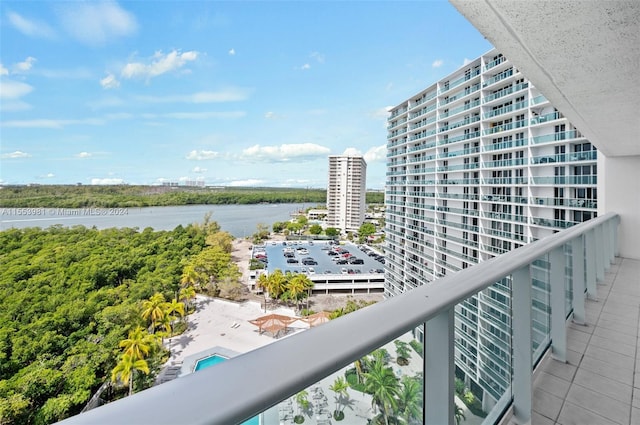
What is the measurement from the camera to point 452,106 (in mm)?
16672

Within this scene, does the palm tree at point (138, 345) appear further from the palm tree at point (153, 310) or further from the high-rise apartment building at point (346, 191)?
the high-rise apartment building at point (346, 191)

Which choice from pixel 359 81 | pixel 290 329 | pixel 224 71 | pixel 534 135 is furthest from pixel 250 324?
pixel 224 71

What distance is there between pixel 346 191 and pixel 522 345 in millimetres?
36977

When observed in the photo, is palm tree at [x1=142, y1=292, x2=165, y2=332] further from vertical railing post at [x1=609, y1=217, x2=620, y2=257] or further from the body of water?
vertical railing post at [x1=609, y1=217, x2=620, y2=257]

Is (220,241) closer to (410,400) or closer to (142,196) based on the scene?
(142,196)

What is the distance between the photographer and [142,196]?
30219 millimetres

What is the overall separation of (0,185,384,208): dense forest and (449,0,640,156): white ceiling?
26.3 m

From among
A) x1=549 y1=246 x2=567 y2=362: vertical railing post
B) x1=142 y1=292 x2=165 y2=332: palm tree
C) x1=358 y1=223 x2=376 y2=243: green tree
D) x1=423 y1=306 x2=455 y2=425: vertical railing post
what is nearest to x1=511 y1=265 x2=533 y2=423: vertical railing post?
x1=549 y1=246 x2=567 y2=362: vertical railing post

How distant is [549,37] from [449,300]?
1113mm

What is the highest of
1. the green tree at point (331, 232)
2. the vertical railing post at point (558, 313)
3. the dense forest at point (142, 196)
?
the dense forest at point (142, 196)

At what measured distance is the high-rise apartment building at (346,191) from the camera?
37.8 meters

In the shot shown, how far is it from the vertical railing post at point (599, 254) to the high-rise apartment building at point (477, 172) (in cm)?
560

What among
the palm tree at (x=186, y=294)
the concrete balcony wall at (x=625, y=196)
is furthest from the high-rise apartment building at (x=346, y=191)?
the concrete balcony wall at (x=625, y=196)

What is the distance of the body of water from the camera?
22.3 metres
